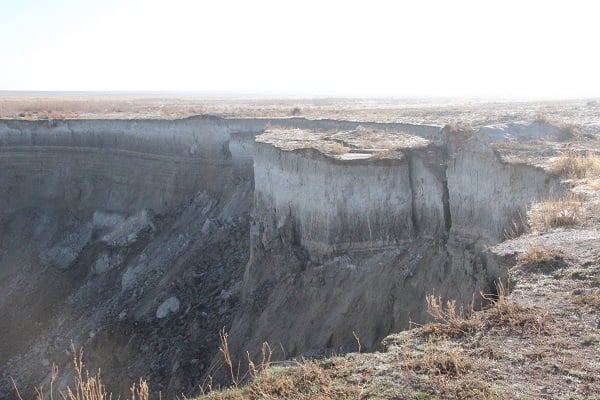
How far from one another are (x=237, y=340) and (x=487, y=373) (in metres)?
10.1

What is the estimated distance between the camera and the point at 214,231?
20.5m

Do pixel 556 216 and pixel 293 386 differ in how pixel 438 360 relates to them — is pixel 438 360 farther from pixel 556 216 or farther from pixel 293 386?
pixel 556 216

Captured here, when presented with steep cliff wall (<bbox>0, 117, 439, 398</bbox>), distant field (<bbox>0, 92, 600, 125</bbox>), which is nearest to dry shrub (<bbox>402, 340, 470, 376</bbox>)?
steep cliff wall (<bbox>0, 117, 439, 398</bbox>)

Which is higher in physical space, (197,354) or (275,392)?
(275,392)

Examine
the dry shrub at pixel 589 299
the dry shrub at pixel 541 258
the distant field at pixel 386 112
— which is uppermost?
the distant field at pixel 386 112

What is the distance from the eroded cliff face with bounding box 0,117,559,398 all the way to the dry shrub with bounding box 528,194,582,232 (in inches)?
39.0

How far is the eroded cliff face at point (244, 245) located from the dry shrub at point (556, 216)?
3.25 feet

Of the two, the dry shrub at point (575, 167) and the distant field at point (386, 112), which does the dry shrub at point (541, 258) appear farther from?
the distant field at point (386, 112)

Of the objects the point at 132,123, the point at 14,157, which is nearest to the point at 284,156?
the point at 132,123

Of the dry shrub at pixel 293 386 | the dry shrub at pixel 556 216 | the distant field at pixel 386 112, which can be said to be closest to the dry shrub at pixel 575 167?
the dry shrub at pixel 556 216

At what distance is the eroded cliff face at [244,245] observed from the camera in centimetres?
1230

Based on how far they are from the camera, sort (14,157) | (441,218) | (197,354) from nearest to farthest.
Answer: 1. (441,218)
2. (197,354)
3. (14,157)

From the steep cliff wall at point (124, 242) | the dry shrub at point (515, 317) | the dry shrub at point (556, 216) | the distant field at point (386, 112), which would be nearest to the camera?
the dry shrub at point (515, 317)

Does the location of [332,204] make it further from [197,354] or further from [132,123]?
[132,123]
